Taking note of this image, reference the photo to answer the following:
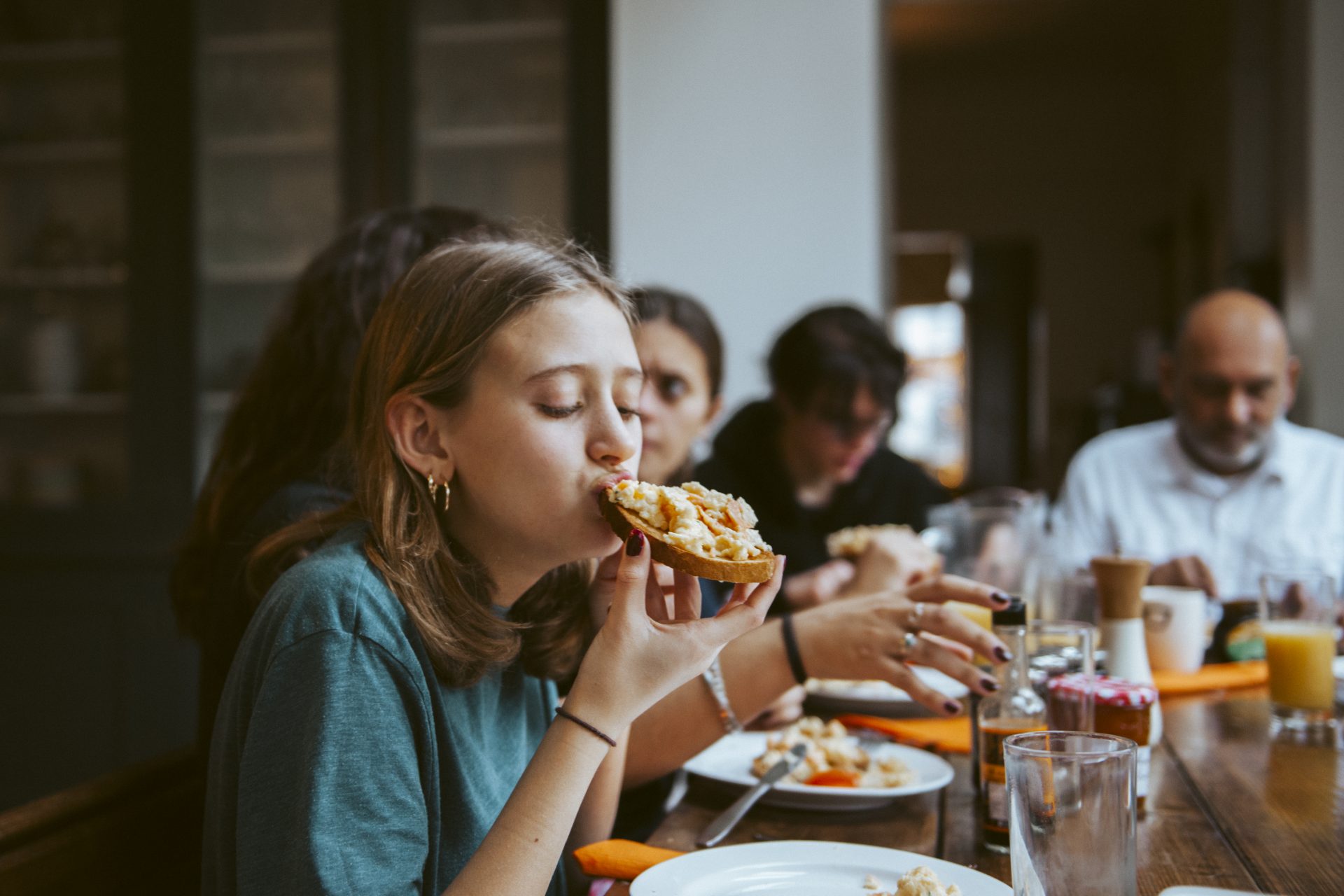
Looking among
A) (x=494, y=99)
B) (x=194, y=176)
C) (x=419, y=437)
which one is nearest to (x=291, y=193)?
(x=194, y=176)

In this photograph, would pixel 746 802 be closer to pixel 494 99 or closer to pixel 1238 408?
pixel 1238 408

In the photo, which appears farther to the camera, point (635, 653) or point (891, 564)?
point (891, 564)

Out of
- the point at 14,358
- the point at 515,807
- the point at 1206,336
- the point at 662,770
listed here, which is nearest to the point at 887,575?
the point at 662,770

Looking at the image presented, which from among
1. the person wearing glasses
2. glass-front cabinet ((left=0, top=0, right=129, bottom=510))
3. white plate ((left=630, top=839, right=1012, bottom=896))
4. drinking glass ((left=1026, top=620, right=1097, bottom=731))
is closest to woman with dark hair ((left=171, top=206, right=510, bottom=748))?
white plate ((left=630, top=839, right=1012, bottom=896))

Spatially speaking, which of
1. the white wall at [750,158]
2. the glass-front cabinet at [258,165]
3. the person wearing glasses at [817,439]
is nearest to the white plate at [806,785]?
the person wearing glasses at [817,439]

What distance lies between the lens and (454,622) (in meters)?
0.98

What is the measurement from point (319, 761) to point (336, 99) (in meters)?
3.19

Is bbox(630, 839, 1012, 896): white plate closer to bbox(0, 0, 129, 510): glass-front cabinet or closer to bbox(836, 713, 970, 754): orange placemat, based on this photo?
bbox(836, 713, 970, 754): orange placemat

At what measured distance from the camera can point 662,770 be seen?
1.28m

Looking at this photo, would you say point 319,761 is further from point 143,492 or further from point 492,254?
point 143,492

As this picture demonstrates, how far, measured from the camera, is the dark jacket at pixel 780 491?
2.57 meters

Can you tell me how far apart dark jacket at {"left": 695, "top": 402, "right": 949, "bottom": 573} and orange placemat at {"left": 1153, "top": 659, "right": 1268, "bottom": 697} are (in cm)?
90

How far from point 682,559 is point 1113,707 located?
54 centimetres

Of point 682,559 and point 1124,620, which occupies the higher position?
point 682,559
